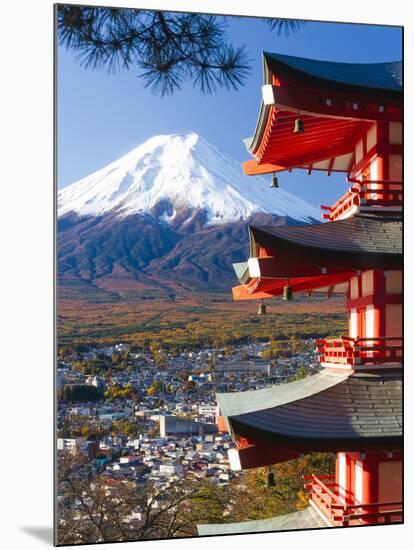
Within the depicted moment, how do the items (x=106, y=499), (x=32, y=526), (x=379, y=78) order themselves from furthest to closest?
(x=106, y=499) → (x=32, y=526) → (x=379, y=78)

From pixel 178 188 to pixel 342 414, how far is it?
972 cm

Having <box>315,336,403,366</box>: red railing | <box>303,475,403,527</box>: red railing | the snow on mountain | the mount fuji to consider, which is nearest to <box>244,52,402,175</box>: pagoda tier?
<box>315,336,403,366</box>: red railing

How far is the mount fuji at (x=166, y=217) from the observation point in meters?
Answer: 12.0

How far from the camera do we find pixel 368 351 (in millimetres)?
4703

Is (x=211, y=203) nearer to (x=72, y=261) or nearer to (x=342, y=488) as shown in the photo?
(x=72, y=261)

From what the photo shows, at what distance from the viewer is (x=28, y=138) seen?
6430 millimetres

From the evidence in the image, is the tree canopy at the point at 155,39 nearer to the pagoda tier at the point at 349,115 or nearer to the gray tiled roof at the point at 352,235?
the pagoda tier at the point at 349,115

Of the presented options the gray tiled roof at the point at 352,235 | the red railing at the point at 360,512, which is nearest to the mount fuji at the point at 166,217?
the gray tiled roof at the point at 352,235

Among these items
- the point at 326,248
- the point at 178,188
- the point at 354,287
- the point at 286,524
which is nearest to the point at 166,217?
the point at 178,188

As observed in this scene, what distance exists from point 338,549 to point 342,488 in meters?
0.65

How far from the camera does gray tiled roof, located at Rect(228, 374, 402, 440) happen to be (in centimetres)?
425

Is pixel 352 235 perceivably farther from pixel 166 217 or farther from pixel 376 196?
pixel 166 217

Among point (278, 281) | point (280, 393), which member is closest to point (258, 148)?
point (278, 281)

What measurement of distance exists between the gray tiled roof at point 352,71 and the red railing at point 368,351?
1447 mm
